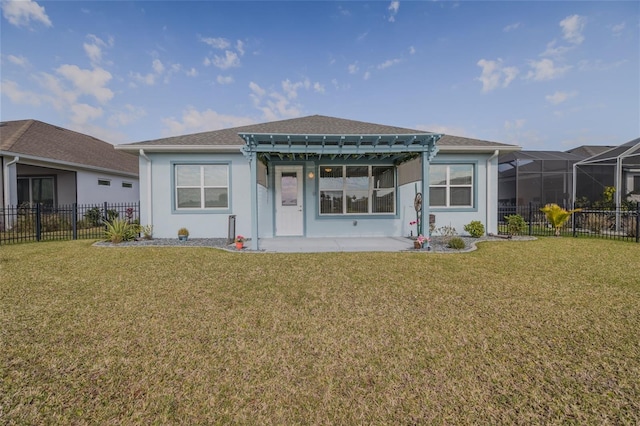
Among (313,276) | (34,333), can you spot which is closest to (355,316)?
(313,276)

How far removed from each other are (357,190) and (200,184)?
5413 millimetres

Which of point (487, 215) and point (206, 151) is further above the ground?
point (206, 151)

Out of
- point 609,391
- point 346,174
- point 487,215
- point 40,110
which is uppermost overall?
point 40,110

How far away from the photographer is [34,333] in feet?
10.0

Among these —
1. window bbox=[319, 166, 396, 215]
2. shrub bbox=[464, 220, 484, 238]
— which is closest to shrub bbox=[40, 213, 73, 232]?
window bbox=[319, 166, 396, 215]

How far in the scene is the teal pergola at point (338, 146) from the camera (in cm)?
724

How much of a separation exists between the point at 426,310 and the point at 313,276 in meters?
2.06

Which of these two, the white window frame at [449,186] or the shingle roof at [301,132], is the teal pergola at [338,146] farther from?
the white window frame at [449,186]

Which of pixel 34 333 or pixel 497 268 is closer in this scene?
pixel 34 333

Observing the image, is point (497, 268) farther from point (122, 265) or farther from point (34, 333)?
point (122, 265)

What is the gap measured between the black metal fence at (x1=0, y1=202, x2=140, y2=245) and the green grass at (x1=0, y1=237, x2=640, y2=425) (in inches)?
188

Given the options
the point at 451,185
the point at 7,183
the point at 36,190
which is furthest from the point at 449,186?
the point at 36,190

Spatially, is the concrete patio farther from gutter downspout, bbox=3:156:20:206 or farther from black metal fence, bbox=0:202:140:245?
gutter downspout, bbox=3:156:20:206

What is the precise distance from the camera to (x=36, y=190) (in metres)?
13.6
